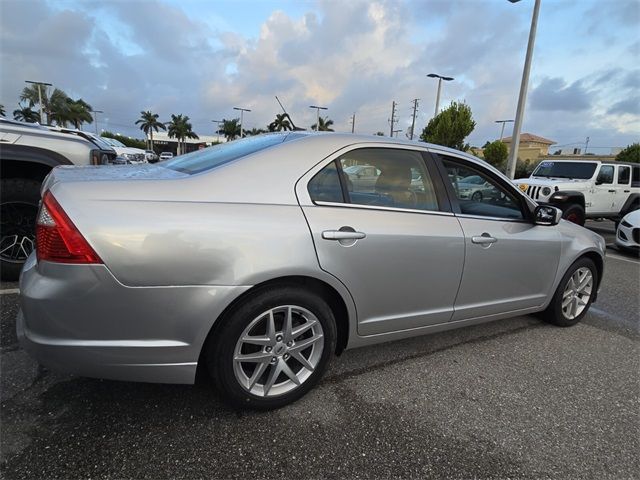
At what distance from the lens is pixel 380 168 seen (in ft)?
8.63

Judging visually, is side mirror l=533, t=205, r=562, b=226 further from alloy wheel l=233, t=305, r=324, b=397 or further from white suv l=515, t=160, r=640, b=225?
white suv l=515, t=160, r=640, b=225

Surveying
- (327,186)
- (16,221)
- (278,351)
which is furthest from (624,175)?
(16,221)

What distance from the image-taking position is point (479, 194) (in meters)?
3.27

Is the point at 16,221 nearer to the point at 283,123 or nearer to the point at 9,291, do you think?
the point at 9,291

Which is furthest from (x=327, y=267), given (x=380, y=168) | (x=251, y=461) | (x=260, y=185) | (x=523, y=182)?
(x=523, y=182)

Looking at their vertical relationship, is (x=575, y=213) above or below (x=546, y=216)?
below

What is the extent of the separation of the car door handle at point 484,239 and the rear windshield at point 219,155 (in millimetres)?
1466

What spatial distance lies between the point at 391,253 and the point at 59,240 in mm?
1693

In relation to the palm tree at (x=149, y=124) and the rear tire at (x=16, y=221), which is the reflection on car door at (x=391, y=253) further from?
the palm tree at (x=149, y=124)

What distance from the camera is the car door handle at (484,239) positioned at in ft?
9.02

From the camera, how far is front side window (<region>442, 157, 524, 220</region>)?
9.56 feet

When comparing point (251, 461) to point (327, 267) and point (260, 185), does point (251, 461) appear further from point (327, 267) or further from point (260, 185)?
point (260, 185)

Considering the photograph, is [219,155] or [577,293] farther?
[577,293]

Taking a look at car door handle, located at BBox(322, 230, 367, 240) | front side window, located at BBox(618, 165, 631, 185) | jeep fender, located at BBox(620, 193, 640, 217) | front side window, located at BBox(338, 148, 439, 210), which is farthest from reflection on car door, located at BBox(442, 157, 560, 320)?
jeep fender, located at BBox(620, 193, 640, 217)
